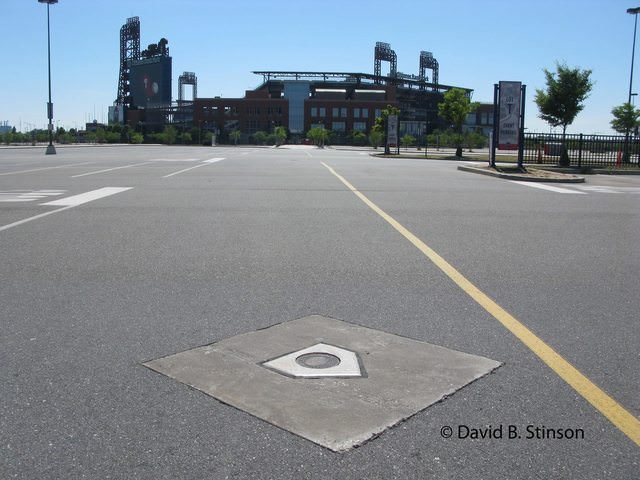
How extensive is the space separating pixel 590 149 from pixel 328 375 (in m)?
34.1

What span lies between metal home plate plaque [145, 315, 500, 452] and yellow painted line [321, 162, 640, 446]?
48cm

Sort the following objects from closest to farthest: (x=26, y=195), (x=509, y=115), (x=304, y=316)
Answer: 1. (x=304, y=316)
2. (x=26, y=195)
3. (x=509, y=115)

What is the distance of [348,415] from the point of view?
355 centimetres

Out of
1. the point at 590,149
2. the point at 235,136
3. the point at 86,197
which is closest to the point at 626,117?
the point at 590,149

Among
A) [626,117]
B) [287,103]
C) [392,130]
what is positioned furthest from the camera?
[287,103]

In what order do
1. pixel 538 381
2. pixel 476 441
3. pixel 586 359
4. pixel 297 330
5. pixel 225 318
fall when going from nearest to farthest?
1. pixel 476 441
2. pixel 538 381
3. pixel 586 359
4. pixel 297 330
5. pixel 225 318

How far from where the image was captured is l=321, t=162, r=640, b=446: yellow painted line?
3.58 m

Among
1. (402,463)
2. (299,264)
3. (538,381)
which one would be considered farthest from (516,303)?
(402,463)

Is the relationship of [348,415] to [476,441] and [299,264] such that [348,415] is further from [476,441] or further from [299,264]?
[299,264]

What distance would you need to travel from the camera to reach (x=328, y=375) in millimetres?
4141

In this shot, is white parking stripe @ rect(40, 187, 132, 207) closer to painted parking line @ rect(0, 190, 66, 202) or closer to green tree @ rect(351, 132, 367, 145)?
painted parking line @ rect(0, 190, 66, 202)

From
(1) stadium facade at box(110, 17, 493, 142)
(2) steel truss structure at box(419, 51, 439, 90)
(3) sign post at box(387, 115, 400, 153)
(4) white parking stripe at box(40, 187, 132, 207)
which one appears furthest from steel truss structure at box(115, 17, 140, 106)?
(4) white parking stripe at box(40, 187, 132, 207)

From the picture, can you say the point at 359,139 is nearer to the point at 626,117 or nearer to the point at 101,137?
the point at 101,137

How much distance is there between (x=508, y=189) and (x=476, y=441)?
55.4 feet
